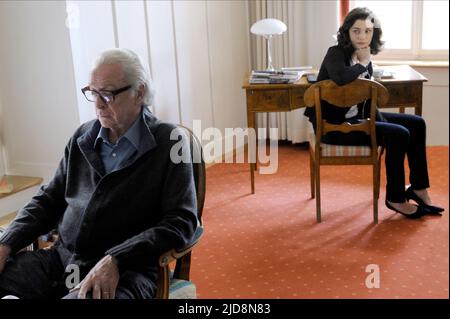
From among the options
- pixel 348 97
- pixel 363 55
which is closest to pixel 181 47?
pixel 363 55

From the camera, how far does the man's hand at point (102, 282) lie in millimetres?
1751

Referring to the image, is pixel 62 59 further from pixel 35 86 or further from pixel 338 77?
pixel 338 77

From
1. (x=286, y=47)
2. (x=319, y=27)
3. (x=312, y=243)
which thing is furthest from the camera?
(x=286, y=47)

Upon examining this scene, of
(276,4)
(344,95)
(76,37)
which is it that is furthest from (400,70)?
(76,37)

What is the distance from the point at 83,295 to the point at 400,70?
279cm

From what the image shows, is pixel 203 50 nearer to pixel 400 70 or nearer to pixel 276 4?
pixel 276 4

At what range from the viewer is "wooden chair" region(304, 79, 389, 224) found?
3.31 meters

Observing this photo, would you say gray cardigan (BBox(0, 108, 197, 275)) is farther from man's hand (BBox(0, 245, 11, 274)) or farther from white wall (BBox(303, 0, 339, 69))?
white wall (BBox(303, 0, 339, 69))

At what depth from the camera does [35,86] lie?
346 centimetres

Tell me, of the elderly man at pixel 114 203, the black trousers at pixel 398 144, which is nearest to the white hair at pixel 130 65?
the elderly man at pixel 114 203

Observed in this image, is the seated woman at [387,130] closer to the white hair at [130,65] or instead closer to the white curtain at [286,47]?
the white curtain at [286,47]

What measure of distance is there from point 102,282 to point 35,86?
196 cm

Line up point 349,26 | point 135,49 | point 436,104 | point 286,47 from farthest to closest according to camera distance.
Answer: point 286,47 < point 436,104 < point 135,49 < point 349,26

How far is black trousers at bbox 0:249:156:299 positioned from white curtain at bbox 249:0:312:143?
302 centimetres
